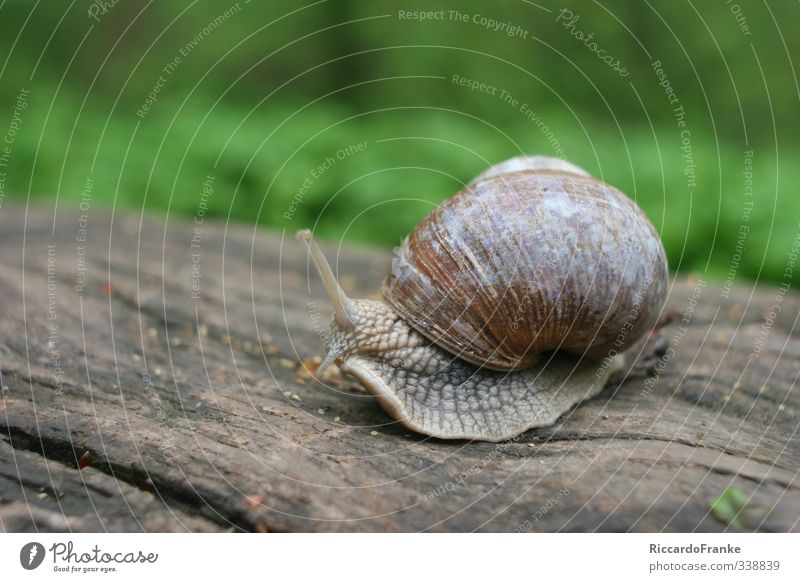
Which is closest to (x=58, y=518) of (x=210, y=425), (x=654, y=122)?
(x=210, y=425)

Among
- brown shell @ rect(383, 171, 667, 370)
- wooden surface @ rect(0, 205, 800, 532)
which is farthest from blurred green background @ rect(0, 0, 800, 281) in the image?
brown shell @ rect(383, 171, 667, 370)

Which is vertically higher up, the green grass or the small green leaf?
the green grass

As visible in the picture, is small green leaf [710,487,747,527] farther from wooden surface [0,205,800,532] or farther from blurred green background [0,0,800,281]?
blurred green background [0,0,800,281]

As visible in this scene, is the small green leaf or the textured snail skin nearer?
the small green leaf
